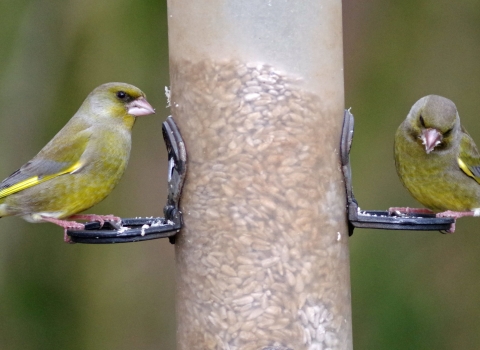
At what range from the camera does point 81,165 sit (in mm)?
5676

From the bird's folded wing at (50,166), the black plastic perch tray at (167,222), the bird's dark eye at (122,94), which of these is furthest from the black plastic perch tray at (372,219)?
Result: the bird's folded wing at (50,166)

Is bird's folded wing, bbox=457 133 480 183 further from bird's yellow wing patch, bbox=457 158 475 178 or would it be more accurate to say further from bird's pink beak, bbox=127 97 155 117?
bird's pink beak, bbox=127 97 155 117

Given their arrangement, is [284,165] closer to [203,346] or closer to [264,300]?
[264,300]

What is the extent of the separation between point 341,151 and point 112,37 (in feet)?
11.4

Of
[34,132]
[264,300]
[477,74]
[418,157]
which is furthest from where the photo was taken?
[477,74]

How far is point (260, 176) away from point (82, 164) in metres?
1.57

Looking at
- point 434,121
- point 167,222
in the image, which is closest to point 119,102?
point 167,222

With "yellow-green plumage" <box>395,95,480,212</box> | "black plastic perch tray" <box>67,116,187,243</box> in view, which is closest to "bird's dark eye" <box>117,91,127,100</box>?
"black plastic perch tray" <box>67,116,187,243</box>

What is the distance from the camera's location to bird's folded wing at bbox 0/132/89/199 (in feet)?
18.8

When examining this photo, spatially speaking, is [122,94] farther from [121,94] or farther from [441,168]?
[441,168]

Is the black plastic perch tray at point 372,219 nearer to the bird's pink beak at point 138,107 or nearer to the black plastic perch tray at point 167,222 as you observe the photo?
the black plastic perch tray at point 167,222

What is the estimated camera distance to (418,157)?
6.04 metres

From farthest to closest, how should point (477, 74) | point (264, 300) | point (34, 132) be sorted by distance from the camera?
point (477, 74), point (34, 132), point (264, 300)

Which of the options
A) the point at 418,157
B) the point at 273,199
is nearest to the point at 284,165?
the point at 273,199
